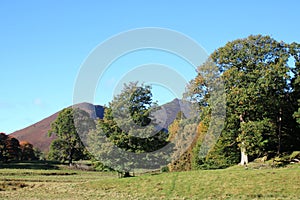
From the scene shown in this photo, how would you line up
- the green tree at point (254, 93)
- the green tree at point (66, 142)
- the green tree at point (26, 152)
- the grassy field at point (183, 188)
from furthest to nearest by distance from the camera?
1. the green tree at point (26, 152)
2. the green tree at point (66, 142)
3. the green tree at point (254, 93)
4. the grassy field at point (183, 188)

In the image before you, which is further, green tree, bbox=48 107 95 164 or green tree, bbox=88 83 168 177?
green tree, bbox=48 107 95 164

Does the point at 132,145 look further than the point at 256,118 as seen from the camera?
No

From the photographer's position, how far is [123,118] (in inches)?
1511

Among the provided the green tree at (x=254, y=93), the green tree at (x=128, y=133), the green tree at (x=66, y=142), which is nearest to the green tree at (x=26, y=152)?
the green tree at (x=66, y=142)

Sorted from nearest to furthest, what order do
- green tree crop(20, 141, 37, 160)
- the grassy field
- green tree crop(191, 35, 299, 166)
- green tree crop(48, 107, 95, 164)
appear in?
the grassy field → green tree crop(191, 35, 299, 166) → green tree crop(48, 107, 95, 164) → green tree crop(20, 141, 37, 160)

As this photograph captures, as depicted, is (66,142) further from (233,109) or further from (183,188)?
(183,188)

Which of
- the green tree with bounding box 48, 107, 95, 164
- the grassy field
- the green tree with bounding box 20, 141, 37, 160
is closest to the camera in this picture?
the grassy field

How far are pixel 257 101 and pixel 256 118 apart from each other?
101 inches

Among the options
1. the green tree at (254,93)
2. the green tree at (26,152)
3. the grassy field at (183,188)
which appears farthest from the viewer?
the green tree at (26,152)

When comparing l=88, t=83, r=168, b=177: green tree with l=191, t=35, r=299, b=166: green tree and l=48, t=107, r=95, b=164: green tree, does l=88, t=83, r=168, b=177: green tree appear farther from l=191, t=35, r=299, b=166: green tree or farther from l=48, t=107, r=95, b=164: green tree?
l=48, t=107, r=95, b=164: green tree

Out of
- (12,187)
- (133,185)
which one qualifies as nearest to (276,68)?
(133,185)

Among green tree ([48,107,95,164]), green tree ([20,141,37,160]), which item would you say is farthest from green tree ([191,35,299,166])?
green tree ([20,141,37,160])

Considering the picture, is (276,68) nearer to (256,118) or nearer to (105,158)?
(256,118)

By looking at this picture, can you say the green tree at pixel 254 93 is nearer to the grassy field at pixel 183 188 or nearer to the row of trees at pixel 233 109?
the row of trees at pixel 233 109
